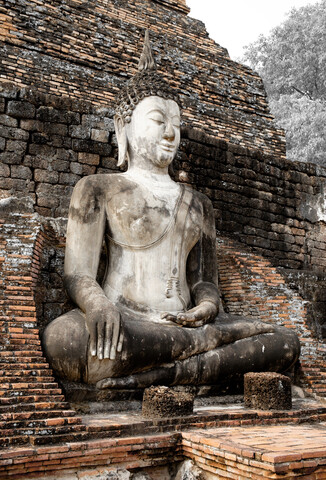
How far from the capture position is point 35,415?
3.07 meters

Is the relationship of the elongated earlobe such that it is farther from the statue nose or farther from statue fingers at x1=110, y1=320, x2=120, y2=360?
statue fingers at x1=110, y1=320, x2=120, y2=360

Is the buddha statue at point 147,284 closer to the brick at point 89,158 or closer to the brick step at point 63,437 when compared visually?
the brick step at point 63,437

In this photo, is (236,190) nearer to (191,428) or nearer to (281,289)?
(281,289)

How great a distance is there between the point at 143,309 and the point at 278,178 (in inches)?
150

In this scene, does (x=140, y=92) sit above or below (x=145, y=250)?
above

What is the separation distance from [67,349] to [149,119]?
2073 millimetres

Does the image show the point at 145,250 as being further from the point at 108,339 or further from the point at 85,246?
the point at 108,339

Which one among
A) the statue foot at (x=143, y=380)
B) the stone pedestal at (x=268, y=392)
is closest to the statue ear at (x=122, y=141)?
the statue foot at (x=143, y=380)

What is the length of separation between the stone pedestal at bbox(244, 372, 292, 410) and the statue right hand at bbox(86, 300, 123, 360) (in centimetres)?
98

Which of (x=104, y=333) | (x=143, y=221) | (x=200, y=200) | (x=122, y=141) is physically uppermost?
(x=122, y=141)

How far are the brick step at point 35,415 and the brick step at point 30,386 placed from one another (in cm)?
16

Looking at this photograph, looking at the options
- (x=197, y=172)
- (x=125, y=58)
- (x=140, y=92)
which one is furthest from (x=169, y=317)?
(x=125, y=58)

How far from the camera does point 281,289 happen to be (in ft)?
19.0

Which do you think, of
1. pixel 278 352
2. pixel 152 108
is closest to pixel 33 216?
pixel 152 108
